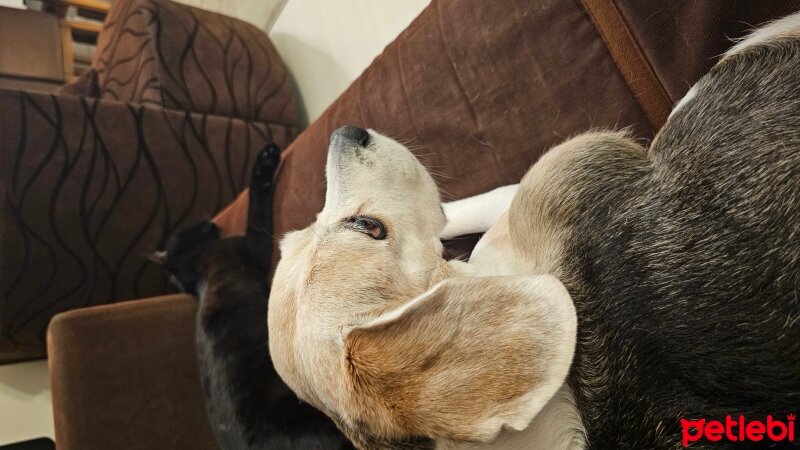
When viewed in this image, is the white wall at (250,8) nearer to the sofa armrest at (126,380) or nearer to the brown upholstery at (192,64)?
the brown upholstery at (192,64)

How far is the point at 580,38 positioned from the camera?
1.28m

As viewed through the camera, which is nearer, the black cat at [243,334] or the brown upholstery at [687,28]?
the brown upholstery at [687,28]

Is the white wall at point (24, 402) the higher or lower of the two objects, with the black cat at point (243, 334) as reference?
lower

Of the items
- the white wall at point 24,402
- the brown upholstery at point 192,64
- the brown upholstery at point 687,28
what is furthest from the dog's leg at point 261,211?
the white wall at point 24,402

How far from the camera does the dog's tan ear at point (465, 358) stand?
77cm

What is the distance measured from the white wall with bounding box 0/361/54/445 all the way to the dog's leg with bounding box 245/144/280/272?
2.31 meters

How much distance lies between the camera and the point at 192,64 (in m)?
3.35

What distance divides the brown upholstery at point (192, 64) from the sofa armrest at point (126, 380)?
1.53 meters

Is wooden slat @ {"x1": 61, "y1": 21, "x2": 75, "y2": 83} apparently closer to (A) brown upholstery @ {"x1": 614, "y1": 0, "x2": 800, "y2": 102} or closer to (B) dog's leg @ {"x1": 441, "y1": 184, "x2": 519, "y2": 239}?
(B) dog's leg @ {"x1": 441, "y1": 184, "x2": 519, "y2": 239}

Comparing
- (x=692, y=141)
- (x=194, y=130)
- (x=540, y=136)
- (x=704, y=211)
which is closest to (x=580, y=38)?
(x=540, y=136)

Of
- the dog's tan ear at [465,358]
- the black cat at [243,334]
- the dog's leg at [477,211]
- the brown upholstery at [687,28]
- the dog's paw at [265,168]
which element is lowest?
the black cat at [243,334]

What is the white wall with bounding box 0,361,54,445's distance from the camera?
3604 mm

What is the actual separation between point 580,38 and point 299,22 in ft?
9.18

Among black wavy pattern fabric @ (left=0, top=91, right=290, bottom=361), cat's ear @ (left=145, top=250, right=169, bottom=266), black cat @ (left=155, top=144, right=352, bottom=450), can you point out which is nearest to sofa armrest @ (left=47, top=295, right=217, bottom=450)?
black cat @ (left=155, top=144, right=352, bottom=450)
